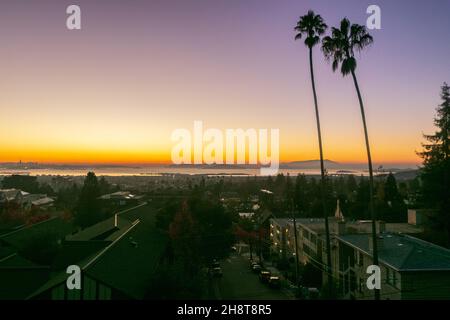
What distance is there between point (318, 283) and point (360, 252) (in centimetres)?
857

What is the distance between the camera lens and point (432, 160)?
111ft

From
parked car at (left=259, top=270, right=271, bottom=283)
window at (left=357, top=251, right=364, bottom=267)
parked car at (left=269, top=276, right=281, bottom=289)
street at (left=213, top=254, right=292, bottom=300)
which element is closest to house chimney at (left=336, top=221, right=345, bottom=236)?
window at (left=357, top=251, right=364, bottom=267)

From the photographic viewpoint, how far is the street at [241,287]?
28297mm

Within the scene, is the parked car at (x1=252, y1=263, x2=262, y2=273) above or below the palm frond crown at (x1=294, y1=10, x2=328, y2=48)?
below

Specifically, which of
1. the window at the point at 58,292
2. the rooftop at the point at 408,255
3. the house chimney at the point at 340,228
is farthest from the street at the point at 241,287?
the window at the point at 58,292

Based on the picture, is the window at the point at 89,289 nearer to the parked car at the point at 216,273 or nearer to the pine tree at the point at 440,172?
the parked car at the point at 216,273

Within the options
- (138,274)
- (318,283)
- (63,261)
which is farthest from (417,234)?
(63,261)

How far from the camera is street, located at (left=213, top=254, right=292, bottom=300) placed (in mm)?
28297

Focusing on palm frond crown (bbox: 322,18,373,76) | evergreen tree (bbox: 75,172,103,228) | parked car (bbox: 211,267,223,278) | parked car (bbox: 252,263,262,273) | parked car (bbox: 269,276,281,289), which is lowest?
parked car (bbox: 252,263,262,273)

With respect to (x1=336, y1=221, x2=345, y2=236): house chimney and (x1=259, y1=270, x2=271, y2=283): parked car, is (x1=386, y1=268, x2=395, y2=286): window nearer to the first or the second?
(x1=336, y1=221, x2=345, y2=236): house chimney

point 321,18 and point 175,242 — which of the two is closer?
point 321,18

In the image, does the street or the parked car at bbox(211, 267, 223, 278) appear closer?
the street

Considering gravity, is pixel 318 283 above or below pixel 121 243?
below
